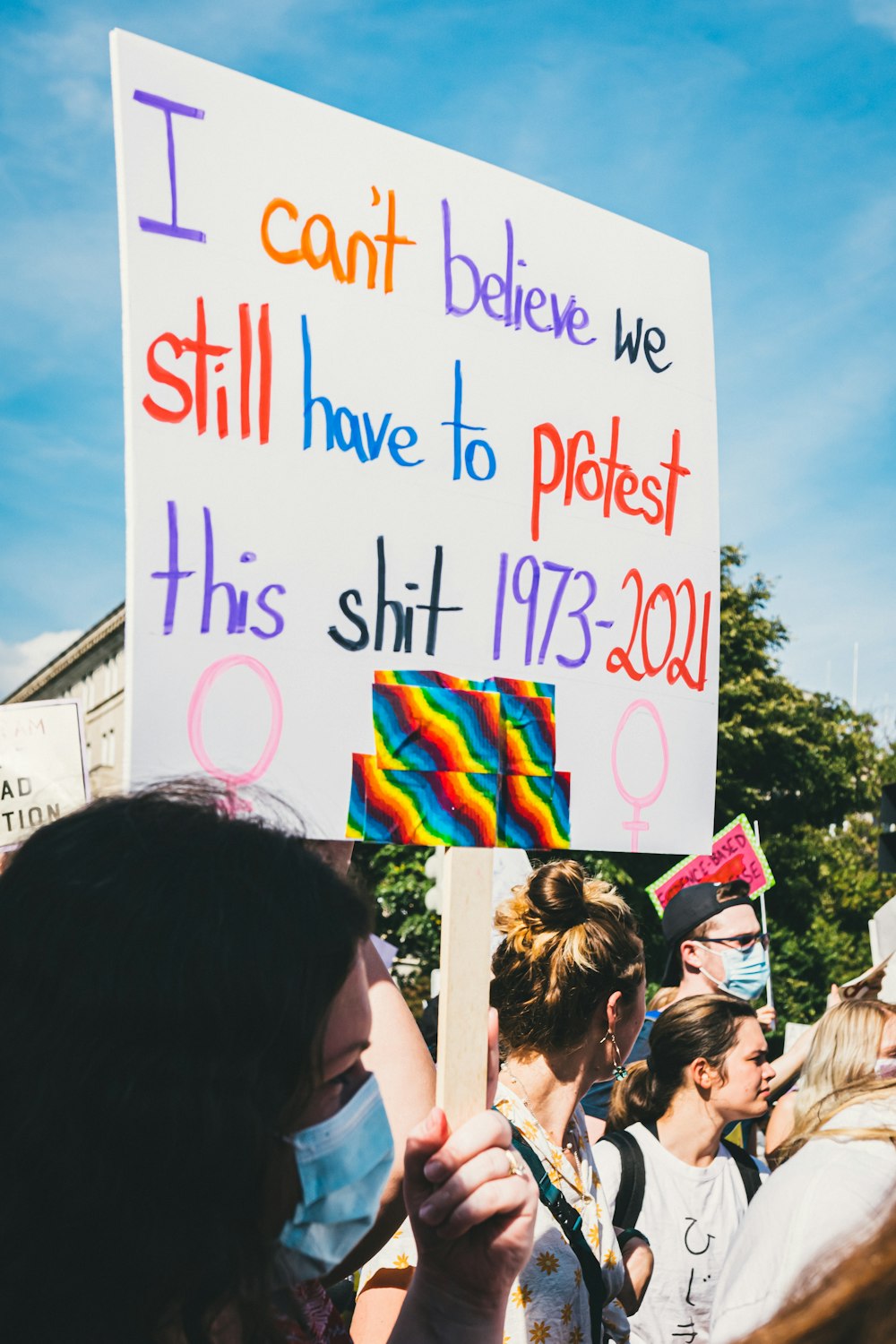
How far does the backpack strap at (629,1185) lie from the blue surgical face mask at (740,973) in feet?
5.75

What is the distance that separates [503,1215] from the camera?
1440 mm

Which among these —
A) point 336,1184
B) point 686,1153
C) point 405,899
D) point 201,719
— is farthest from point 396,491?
point 405,899

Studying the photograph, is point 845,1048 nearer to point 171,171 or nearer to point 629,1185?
point 629,1185

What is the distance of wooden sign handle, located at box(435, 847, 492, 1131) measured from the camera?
1433 mm

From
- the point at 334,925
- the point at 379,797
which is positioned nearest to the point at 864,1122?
the point at 379,797

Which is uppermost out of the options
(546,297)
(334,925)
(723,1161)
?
(546,297)

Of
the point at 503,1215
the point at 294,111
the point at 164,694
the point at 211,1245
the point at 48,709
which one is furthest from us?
the point at 48,709

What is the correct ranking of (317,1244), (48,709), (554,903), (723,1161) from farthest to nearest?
1. (48,709)
2. (723,1161)
3. (554,903)
4. (317,1244)

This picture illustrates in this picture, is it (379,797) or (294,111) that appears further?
(294,111)

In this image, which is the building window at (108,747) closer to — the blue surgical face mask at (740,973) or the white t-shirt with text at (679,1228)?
the blue surgical face mask at (740,973)

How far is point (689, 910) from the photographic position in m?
5.21

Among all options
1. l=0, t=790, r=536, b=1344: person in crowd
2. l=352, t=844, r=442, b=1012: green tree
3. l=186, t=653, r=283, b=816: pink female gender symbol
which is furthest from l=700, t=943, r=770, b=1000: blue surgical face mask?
l=352, t=844, r=442, b=1012: green tree

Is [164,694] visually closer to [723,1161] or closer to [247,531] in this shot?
[247,531]

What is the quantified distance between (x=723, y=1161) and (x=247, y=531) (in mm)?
2624
